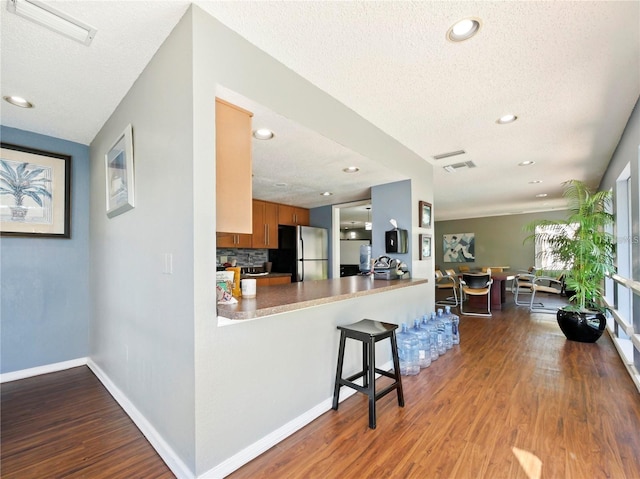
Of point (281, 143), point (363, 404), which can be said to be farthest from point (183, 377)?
point (281, 143)

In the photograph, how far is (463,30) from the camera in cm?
161

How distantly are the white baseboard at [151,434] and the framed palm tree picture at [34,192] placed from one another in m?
1.58

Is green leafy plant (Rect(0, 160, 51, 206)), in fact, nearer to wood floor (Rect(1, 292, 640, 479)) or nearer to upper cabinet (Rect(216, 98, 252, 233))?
→ wood floor (Rect(1, 292, 640, 479))

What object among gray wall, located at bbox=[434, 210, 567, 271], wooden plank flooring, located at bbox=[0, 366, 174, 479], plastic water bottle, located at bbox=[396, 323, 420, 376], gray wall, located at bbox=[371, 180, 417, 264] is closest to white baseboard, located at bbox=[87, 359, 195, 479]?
wooden plank flooring, located at bbox=[0, 366, 174, 479]

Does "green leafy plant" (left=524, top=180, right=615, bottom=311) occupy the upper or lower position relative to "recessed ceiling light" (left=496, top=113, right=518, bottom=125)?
lower

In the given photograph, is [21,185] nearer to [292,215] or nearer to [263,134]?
[263,134]

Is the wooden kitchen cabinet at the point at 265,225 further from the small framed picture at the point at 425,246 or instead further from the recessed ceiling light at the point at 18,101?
the recessed ceiling light at the point at 18,101

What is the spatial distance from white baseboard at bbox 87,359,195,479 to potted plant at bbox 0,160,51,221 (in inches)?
68.5

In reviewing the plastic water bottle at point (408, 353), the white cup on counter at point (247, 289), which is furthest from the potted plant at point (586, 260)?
the white cup on counter at point (247, 289)

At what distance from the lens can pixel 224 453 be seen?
155 centimetres

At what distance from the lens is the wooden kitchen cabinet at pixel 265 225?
4.71m

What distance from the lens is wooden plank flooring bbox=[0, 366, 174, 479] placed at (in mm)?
1607

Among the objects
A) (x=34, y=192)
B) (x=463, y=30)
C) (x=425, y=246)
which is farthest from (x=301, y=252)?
(x=463, y=30)

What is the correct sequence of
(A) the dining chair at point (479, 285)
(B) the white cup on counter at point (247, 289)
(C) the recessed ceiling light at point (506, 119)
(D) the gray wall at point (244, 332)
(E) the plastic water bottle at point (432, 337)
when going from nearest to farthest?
(D) the gray wall at point (244, 332) < (B) the white cup on counter at point (247, 289) < (C) the recessed ceiling light at point (506, 119) < (E) the plastic water bottle at point (432, 337) < (A) the dining chair at point (479, 285)
